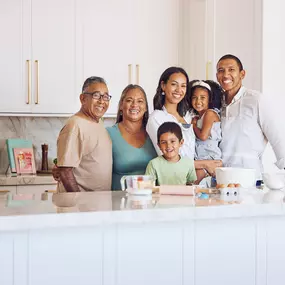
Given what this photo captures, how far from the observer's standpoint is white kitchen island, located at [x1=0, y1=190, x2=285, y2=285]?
64.6 inches

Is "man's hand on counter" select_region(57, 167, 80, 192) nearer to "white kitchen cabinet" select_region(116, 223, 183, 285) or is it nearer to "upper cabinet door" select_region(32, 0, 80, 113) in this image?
"white kitchen cabinet" select_region(116, 223, 183, 285)

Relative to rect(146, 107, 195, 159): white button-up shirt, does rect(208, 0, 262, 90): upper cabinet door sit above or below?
above

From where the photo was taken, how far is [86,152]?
244 cm

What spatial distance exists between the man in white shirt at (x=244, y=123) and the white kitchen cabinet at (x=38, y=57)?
148cm

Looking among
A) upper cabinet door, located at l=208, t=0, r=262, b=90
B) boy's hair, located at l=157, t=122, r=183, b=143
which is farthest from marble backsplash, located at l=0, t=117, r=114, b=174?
boy's hair, located at l=157, t=122, r=183, b=143

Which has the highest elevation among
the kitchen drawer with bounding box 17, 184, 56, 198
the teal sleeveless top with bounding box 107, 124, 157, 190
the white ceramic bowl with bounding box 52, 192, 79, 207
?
the teal sleeveless top with bounding box 107, 124, 157, 190

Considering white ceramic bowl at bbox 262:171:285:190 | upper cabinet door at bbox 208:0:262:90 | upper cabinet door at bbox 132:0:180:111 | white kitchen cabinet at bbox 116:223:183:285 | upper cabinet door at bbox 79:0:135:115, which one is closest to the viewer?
white kitchen cabinet at bbox 116:223:183:285

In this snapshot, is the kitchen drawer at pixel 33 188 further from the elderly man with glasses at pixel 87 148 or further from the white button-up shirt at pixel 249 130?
the white button-up shirt at pixel 249 130

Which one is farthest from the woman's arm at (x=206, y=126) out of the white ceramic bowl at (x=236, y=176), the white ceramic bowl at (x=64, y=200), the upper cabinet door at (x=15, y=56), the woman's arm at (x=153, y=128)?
the upper cabinet door at (x=15, y=56)

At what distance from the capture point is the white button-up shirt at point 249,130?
103 inches

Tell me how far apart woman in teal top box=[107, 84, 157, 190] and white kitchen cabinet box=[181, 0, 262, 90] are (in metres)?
1.08

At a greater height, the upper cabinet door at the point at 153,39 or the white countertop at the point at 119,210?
the upper cabinet door at the point at 153,39

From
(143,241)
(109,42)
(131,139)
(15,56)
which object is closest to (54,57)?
(15,56)

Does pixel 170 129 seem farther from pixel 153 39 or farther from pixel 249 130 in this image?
pixel 153 39
